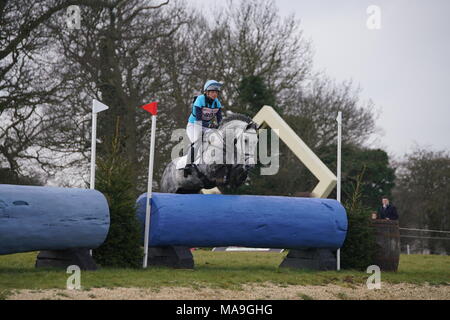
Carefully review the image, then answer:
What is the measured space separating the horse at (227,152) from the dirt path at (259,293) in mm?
1918

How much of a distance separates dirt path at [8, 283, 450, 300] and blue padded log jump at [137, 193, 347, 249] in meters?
1.48

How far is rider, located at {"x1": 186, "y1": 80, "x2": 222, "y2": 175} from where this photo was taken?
1036 cm

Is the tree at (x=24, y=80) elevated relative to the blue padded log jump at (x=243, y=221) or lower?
elevated

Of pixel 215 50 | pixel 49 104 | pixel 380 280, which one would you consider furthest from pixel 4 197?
pixel 215 50

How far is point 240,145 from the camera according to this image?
389 inches

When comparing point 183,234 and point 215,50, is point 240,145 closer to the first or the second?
point 183,234

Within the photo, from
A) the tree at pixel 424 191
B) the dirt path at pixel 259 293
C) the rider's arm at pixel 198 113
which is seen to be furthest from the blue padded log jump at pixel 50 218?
the tree at pixel 424 191

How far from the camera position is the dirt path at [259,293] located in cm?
687

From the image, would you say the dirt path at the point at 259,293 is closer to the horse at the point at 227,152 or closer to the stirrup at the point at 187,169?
the horse at the point at 227,152

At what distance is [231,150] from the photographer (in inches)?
393

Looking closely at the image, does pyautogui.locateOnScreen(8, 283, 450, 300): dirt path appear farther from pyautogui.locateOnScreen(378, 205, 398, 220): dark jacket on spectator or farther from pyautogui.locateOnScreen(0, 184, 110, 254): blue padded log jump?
pyautogui.locateOnScreen(378, 205, 398, 220): dark jacket on spectator

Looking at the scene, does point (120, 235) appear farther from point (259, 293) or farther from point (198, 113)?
point (259, 293)

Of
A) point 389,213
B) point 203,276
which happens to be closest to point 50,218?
point 203,276
